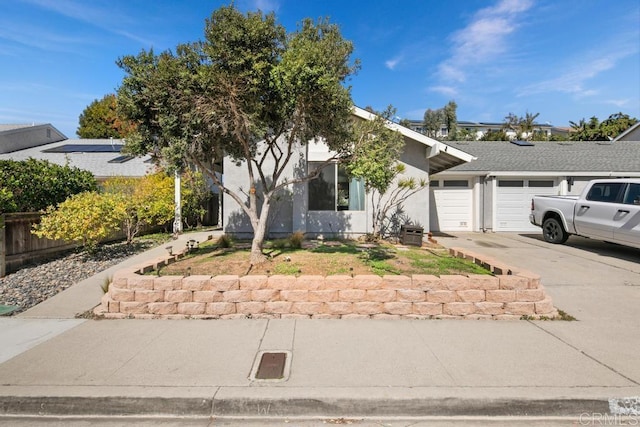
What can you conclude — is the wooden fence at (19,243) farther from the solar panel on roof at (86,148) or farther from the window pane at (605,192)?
the window pane at (605,192)

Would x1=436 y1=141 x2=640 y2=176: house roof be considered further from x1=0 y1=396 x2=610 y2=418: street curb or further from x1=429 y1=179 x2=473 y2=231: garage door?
x1=0 y1=396 x2=610 y2=418: street curb

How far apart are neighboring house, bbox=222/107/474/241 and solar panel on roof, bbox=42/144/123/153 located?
45.8ft

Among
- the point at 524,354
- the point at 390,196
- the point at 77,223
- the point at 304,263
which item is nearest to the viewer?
the point at 524,354

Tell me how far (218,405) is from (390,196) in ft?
27.7

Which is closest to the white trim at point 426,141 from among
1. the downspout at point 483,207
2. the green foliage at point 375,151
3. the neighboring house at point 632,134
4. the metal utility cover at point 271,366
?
the green foliage at point 375,151

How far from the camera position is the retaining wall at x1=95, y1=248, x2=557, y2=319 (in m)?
4.99

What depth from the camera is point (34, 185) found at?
8203 millimetres

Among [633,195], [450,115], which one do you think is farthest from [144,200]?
[450,115]

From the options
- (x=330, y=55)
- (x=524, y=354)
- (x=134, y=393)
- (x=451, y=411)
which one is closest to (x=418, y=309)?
(x=524, y=354)

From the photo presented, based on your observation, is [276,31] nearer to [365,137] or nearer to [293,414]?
[365,137]

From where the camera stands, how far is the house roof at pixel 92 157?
53.5 feet

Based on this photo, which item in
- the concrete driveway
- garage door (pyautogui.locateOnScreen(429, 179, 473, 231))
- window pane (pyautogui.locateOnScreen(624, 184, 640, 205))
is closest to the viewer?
the concrete driveway

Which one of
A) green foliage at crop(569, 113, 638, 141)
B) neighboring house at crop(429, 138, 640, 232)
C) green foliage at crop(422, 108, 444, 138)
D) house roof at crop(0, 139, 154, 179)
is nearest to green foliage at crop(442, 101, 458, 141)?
green foliage at crop(422, 108, 444, 138)

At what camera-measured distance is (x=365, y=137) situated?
6699 millimetres
